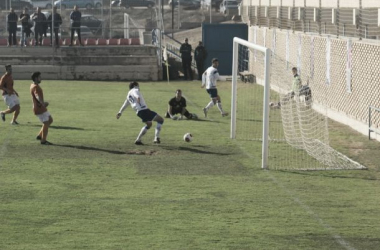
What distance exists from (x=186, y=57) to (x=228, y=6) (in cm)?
1924

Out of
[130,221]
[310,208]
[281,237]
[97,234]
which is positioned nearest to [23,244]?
[97,234]

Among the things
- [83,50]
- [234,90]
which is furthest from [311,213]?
[83,50]

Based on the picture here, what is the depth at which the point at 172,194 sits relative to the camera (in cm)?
1775

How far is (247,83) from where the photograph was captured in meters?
45.2

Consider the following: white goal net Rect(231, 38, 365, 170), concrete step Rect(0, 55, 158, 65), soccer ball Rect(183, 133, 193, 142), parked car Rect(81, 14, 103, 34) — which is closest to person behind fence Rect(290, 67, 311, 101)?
white goal net Rect(231, 38, 365, 170)

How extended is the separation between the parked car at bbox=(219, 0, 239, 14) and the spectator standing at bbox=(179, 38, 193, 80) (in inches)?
704

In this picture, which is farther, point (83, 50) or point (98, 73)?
point (83, 50)

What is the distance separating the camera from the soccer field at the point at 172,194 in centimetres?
1423

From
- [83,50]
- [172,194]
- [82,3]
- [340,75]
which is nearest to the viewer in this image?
[172,194]

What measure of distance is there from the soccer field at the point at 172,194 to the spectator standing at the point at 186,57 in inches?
741

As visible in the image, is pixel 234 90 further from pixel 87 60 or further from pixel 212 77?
pixel 87 60

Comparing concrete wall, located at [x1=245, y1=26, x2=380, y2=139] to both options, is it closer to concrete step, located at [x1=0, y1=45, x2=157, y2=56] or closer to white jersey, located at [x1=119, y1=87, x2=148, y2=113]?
white jersey, located at [x1=119, y1=87, x2=148, y2=113]

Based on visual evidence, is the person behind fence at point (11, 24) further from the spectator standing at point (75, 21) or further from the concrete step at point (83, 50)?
the spectator standing at point (75, 21)

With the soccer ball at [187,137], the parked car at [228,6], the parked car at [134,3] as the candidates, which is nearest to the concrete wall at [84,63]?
the parked car at [134,3]
